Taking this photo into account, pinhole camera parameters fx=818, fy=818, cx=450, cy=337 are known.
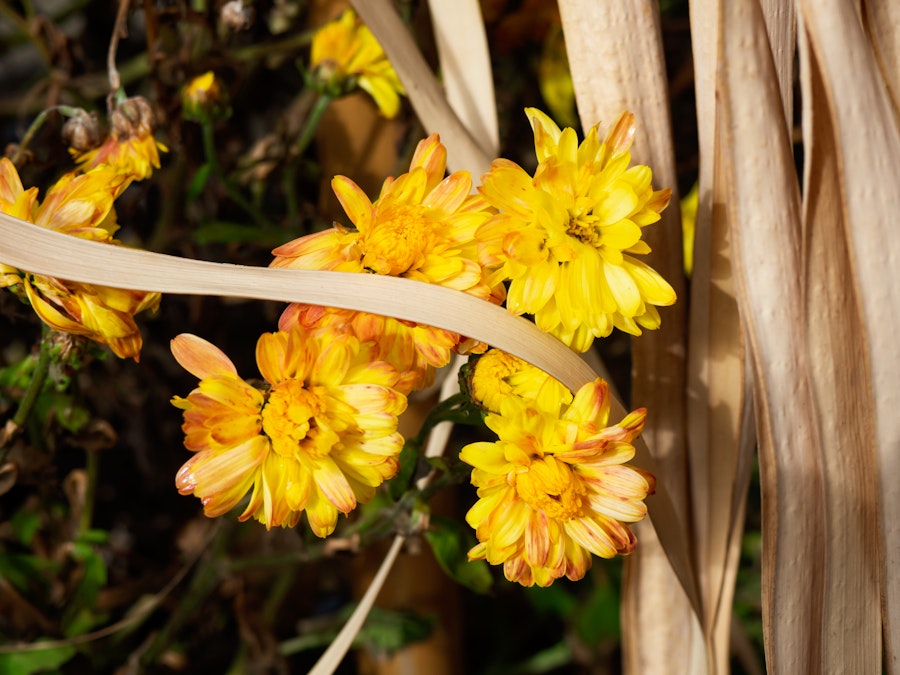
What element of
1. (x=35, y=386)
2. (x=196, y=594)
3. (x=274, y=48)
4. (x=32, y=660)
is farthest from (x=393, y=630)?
(x=274, y=48)

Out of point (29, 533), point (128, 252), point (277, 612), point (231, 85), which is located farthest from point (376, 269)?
point (277, 612)

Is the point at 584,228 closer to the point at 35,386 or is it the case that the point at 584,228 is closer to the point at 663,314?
the point at 663,314

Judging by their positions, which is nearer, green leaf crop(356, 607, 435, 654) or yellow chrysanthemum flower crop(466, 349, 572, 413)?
yellow chrysanthemum flower crop(466, 349, 572, 413)

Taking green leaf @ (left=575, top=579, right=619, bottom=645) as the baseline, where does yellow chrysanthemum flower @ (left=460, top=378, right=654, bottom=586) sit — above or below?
above

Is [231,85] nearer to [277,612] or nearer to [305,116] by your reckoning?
[305,116]

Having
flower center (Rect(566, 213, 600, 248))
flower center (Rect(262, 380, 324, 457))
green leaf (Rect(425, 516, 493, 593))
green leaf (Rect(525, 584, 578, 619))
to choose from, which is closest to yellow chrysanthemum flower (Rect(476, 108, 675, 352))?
flower center (Rect(566, 213, 600, 248))

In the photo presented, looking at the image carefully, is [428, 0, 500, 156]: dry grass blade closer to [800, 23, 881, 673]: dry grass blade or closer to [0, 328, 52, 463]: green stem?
[800, 23, 881, 673]: dry grass blade
